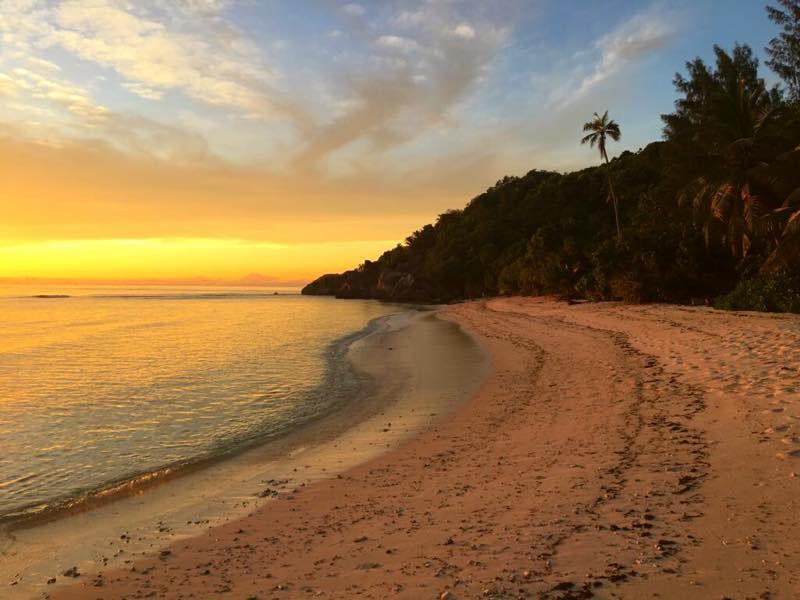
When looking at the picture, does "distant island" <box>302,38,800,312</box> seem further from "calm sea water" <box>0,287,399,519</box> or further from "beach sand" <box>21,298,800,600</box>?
"calm sea water" <box>0,287,399,519</box>

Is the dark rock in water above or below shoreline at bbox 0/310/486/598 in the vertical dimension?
above

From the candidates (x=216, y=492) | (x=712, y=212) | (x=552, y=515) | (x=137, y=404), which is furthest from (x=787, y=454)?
(x=712, y=212)

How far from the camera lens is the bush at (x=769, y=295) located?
2273cm

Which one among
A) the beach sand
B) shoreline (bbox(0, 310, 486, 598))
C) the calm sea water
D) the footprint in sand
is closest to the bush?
the beach sand

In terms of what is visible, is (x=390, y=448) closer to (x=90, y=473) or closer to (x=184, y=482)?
(x=184, y=482)

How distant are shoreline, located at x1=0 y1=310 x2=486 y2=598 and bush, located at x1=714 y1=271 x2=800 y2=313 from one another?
15708 millimetres

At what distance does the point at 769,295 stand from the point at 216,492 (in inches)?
982

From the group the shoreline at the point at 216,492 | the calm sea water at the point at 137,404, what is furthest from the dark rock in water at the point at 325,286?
the shoreline at the point at 216,492

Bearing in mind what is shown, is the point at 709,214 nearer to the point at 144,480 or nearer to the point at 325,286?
the point at 144,480

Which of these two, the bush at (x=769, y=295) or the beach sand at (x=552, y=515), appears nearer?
the beach sand at (x=552, y=515)

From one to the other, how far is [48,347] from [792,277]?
39.2m

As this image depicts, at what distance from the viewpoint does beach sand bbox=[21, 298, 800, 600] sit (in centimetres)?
445

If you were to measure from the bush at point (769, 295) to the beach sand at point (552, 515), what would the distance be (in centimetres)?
1350

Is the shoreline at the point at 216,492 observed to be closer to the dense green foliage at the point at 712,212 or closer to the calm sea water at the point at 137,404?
the calm sea water at the point at 137,404
